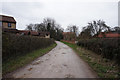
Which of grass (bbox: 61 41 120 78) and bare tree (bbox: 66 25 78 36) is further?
bare tree (bbox: 66 25 78 36)

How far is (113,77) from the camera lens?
2902 millimetres

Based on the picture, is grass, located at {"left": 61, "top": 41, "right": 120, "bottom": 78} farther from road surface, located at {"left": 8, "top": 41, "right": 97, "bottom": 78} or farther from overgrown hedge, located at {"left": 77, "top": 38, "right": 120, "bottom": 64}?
overgrown hedge, located at {"left": 77, "top": 38, "right": 120, "bottom": 64}

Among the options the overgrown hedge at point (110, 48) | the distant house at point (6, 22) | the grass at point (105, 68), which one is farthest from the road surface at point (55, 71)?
the distant house at point (6, 22)

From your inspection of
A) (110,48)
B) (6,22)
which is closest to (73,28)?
(6,22)

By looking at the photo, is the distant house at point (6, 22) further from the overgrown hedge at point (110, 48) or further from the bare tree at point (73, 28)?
the bare tree at point (73, 28)

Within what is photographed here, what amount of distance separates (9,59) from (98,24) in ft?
79.3

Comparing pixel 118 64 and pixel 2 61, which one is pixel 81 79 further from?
pixel 2 61

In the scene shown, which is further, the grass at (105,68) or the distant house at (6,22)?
the distant house at (6,22)

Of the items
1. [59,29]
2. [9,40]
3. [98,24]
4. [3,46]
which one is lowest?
[3,46]

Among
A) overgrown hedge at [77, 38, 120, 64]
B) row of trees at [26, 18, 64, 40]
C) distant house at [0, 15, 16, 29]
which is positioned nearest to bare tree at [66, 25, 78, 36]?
row of trees at [26, 18, 64, 40]

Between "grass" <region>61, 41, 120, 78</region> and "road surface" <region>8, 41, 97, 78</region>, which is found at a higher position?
"grass" <region>61, 41, 120, 78</region>

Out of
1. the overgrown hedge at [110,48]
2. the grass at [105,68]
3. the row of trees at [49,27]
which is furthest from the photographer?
the row of trees at [49,27]

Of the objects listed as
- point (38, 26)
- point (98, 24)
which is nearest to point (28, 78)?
point (98, 24)

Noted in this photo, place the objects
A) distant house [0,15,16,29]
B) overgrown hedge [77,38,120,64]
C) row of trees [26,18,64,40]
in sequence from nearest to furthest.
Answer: overgrown hedge [77,38,120,64], distant house [0,15,16,29], row of trees [26,18,64,40]
